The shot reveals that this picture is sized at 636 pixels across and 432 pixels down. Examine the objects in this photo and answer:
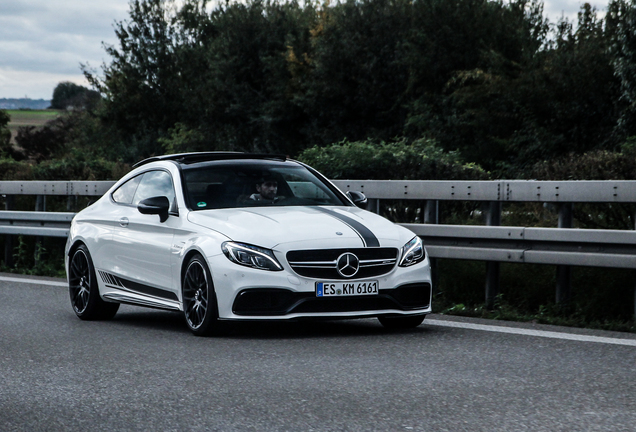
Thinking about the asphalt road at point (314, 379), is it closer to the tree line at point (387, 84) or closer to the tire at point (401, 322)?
the tire at point (401, 322)

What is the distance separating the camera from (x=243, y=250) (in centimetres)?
782

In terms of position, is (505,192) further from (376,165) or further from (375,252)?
(376,165)

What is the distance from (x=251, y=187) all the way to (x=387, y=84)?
40237mm

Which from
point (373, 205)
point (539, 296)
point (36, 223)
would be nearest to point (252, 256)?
point (539, 296)

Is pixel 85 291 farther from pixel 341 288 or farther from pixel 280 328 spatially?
pixel 341 288

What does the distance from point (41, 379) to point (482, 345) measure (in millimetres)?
3038

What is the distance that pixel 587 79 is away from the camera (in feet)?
123

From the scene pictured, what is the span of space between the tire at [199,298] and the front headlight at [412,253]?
1.46 m

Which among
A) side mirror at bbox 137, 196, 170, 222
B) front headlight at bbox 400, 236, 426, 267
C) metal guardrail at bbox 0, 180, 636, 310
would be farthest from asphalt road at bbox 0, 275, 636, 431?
side mirror at bbox 137, 196, 170, 222

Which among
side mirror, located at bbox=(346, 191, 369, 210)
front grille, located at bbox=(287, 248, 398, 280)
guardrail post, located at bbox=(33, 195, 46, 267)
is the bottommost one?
A: guardrail post, located at bbox=(33, 195, 46, 267)

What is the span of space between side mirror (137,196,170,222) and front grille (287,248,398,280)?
1465 mm

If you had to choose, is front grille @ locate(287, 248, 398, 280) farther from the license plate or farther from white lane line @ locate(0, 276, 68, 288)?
white lane line @ locate(0, 276, 68, 288)

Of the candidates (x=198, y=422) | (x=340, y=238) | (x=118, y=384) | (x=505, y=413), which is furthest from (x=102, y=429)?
(x=340, y=238)

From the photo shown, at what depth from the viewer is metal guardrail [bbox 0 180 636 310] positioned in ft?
28.2
